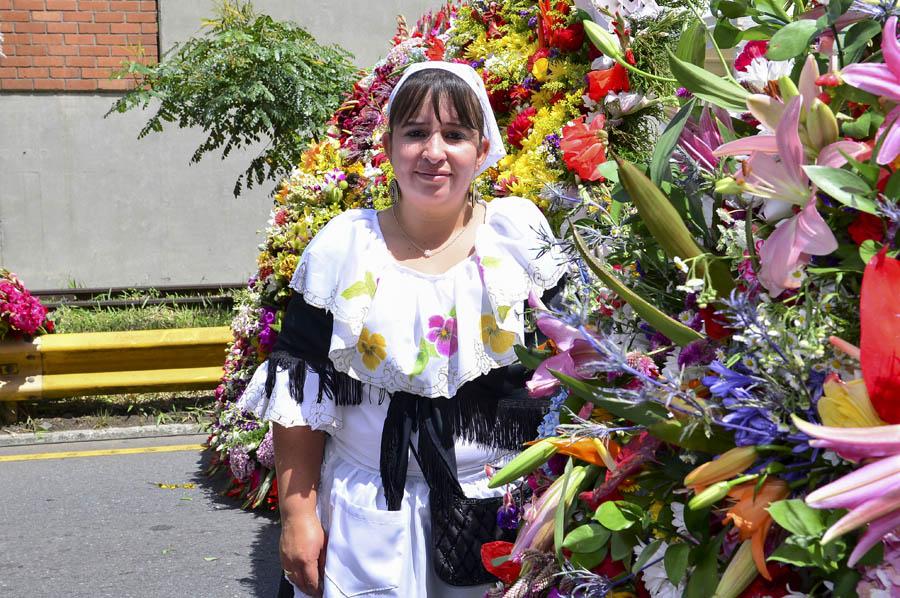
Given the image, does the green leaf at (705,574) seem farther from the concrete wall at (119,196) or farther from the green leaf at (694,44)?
the concrete wall at (119,196)

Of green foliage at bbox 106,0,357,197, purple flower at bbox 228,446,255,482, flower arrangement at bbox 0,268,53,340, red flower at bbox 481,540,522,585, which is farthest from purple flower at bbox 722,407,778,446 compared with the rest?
green foliage at bbox 106,0,357,197

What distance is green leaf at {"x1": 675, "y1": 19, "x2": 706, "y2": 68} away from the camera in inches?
53.1

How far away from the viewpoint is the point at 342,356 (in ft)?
7.32

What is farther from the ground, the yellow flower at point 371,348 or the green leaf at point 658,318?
the green leaf at point 658,318

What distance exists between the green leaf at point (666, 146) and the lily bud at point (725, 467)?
383mm

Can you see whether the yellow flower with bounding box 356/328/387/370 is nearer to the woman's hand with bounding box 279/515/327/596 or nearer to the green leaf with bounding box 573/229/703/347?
the woman's hand with bounding box 279/515/327/596

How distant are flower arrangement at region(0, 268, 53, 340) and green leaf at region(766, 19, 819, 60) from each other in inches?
255

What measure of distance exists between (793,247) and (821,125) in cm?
13

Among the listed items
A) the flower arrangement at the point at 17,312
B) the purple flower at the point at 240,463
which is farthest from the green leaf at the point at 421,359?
the flower arrangement at the point at 17,312

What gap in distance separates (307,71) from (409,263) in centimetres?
673

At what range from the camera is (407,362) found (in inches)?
87.0

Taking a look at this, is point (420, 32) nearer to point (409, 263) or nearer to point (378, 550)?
point (409, 263)

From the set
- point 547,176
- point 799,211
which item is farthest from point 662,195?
point 547,176

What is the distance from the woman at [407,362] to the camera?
7.26 feet
